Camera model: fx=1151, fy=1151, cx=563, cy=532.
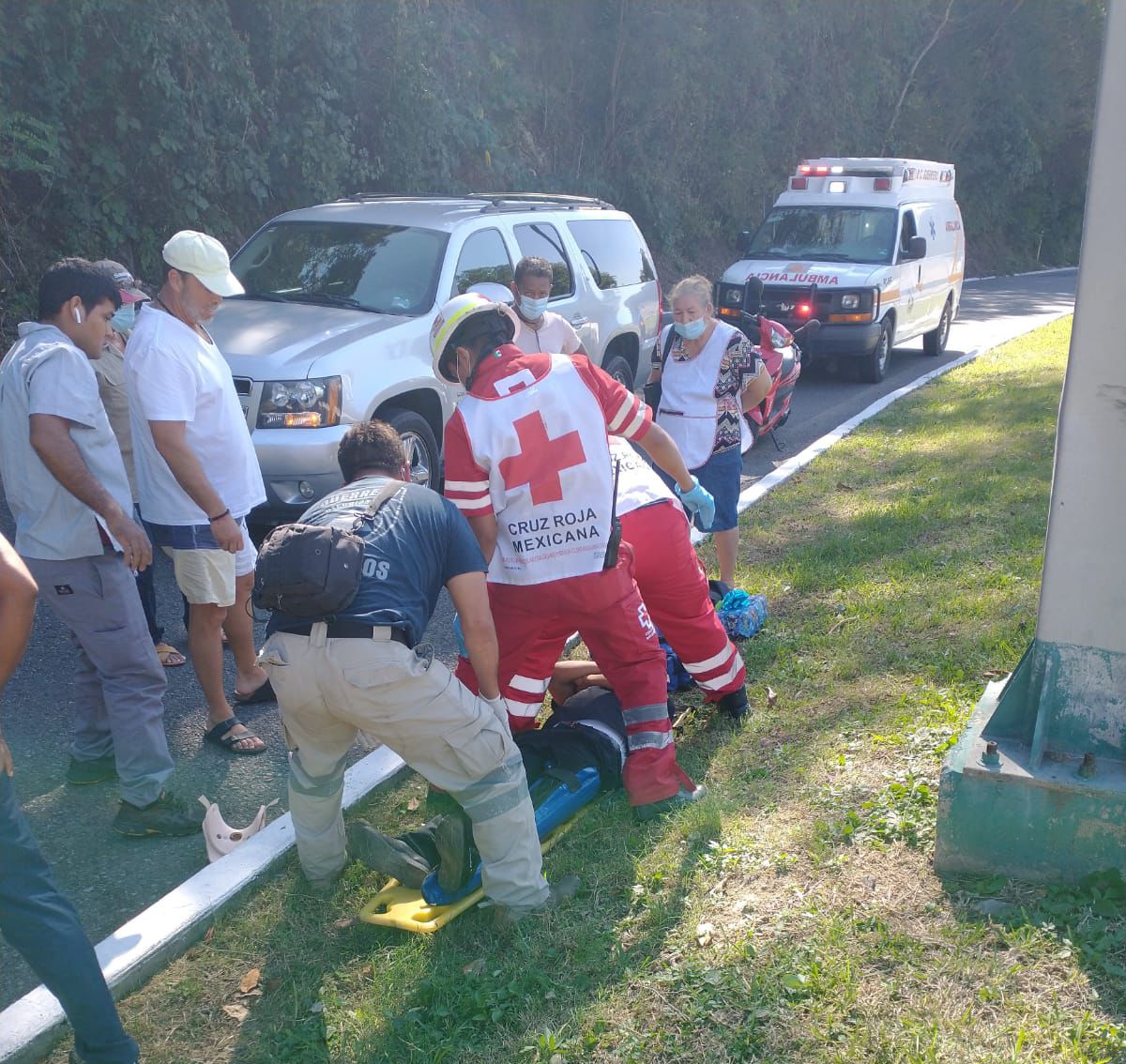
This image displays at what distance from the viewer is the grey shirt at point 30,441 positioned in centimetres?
393

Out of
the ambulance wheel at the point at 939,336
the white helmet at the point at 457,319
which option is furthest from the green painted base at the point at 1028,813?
the ambulance wheel at the point at 939,336

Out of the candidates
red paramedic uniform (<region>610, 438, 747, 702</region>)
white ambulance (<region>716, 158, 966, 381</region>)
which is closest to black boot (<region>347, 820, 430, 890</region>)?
red paramedic uniform (<region>610, 438, 747, 702</region>)

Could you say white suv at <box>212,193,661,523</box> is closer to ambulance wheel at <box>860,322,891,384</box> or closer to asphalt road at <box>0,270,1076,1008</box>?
asphalt road at <box>0,270,1076,1008</box>

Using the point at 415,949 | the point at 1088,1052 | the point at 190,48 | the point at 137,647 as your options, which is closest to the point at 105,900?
the point at 137,647

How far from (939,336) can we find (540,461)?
14.0 m

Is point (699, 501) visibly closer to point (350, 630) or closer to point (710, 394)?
point (710, 394)

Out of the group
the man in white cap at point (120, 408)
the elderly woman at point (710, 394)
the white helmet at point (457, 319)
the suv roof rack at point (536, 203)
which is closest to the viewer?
the white helmet at point (457, 319)

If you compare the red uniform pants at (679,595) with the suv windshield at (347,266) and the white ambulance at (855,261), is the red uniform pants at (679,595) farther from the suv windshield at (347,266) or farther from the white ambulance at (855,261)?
the white ambulance at (855,261)

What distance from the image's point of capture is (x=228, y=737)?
4750 mm

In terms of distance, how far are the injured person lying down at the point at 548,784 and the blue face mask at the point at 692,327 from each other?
1.96 meters

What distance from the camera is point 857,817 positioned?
382cm

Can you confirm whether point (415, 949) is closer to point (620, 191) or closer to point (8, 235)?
point (8, 235)

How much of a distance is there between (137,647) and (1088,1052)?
126 inches

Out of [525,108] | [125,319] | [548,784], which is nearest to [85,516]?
[548,784]
